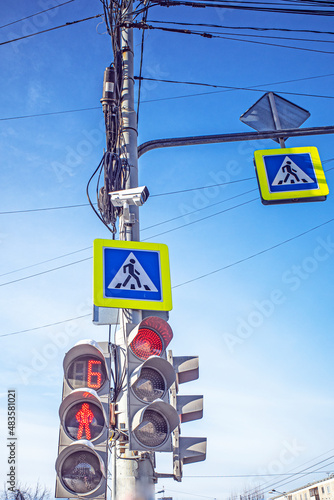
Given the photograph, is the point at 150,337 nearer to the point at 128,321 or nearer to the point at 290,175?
the point at 128,321

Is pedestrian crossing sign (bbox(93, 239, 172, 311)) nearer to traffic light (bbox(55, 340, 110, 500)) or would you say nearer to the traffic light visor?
traffic light (bbox(55, 340, 110, 500))

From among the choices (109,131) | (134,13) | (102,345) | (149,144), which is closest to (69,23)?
(134,13)

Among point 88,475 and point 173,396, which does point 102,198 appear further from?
point 88,475

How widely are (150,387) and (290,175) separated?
3.37m

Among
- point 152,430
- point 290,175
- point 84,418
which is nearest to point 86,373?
point 84,418

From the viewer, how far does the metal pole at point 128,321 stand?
3.38 metres

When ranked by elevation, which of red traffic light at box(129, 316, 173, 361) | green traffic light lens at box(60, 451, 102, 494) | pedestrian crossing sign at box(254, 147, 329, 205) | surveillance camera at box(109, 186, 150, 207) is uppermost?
pedestrian crossing sign at box(254, 147, 329, 205)

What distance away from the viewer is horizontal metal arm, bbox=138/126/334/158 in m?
5.22

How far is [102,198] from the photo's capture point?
5.39 m

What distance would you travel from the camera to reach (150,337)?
369 cm

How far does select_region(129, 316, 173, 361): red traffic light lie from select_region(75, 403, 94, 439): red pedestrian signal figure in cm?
55

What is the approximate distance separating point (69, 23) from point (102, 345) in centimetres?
491

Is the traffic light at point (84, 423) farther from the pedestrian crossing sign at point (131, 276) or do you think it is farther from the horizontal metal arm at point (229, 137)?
the horizontal metal arm at point (229, 137)

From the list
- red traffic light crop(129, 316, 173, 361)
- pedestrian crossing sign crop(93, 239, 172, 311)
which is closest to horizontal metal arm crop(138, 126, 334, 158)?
pedestrian crossing sign crop(93, 239, 172, 311)
